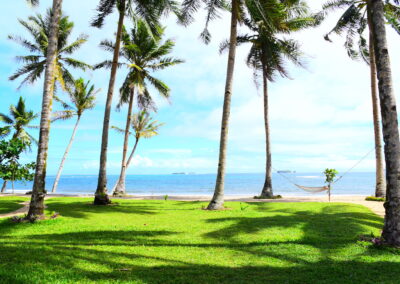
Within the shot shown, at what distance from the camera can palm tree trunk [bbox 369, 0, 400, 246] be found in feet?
19.5

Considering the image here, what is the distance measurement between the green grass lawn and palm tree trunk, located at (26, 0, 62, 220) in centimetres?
60

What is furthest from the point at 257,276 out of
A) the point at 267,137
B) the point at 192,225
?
the point at 267,137

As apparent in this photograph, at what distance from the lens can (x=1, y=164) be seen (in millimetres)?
13953

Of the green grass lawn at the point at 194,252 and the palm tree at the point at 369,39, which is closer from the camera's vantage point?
the green grass lawn at the point at 194,252

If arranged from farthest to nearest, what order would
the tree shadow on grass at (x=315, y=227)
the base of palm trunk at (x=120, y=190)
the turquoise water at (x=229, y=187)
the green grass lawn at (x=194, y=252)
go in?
the turquoise water at (x=229, y=187) → the base of palm trunk at (x=120, y=190) → the tree shadow on grass at (x=315, y=227) → the green grass lawn at (x=194, y=252)

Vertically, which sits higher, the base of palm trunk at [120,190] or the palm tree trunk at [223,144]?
the palm tree trunk at [223,144]

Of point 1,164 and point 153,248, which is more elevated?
point 1,164

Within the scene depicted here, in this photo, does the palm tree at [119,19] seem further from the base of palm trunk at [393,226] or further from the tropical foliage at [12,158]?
the base of palm trunk at [393,226]

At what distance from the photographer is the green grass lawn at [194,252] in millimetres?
4207

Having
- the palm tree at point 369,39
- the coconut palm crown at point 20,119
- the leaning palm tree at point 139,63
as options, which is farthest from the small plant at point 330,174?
the coconut palm crown at point 20,119

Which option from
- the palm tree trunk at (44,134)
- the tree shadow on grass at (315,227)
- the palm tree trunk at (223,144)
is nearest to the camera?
the tree shadow on grass at (315,227)

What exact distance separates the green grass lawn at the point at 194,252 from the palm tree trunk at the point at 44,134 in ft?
1.97

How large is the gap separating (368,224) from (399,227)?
2.84 metres

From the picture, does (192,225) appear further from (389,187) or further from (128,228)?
(389,187)
